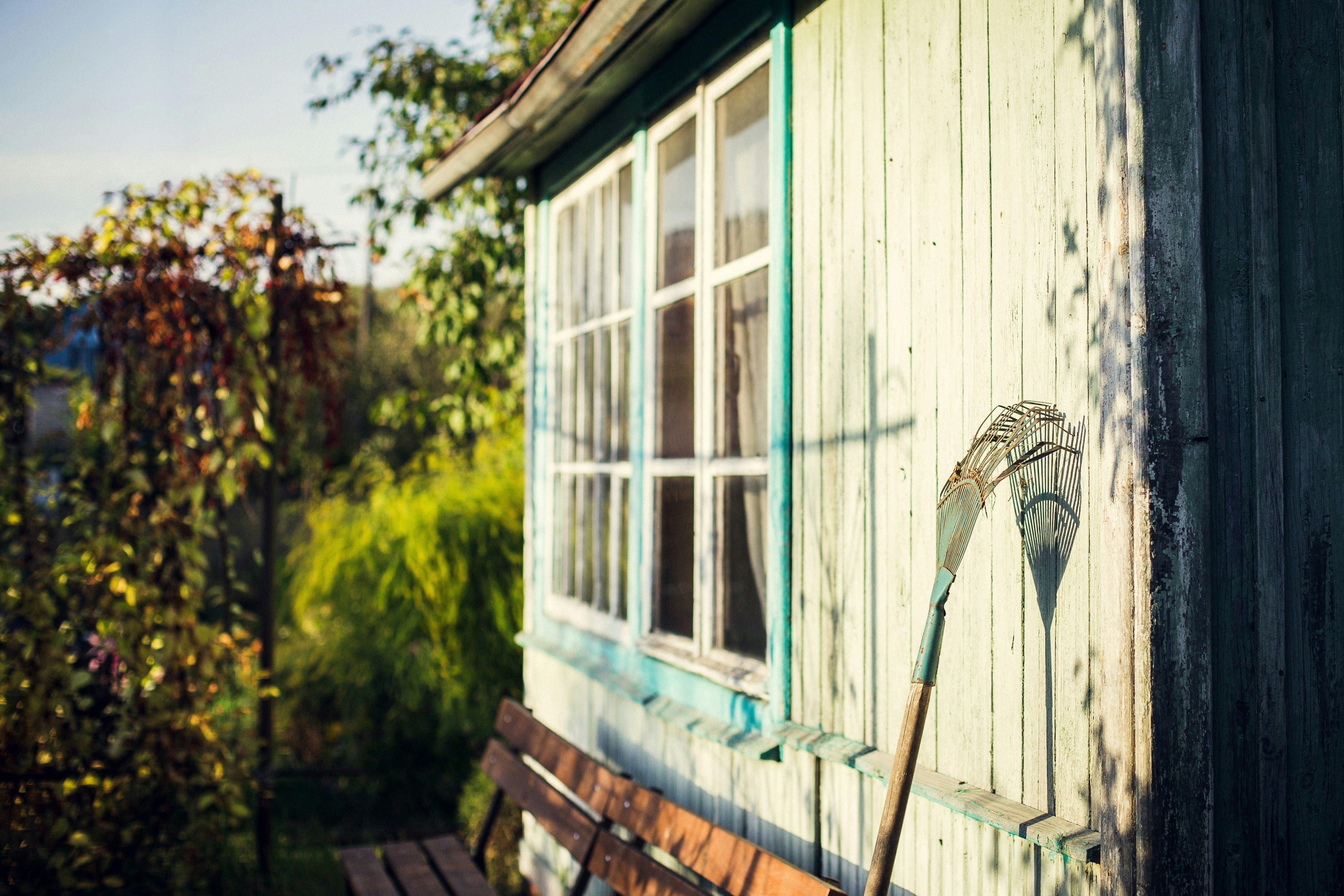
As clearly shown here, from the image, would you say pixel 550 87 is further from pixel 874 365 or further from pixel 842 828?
pixel 842 828

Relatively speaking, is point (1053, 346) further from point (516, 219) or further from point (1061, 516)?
point (516, 219)

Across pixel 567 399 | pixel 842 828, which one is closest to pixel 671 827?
pixel 842 828

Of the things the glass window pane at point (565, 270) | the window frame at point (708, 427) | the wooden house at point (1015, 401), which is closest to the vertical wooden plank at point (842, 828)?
the wooden house at point (1015, 401)

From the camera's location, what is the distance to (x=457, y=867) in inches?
153

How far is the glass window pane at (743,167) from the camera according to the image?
3.04 metres

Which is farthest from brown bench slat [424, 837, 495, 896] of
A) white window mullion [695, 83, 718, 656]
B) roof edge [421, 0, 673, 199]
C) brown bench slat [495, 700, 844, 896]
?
roof edge [421, 0, 673, 199]

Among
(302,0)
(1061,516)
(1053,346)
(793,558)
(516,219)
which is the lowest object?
(793,558)

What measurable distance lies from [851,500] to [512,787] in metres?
2.30

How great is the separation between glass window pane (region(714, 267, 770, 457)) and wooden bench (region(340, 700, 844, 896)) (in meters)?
1.18

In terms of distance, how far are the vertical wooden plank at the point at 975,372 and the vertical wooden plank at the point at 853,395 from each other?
345 mm

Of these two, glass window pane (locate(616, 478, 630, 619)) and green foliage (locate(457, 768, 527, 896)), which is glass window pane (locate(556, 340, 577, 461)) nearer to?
glass window pane (locate(616, 478, 630, 619))

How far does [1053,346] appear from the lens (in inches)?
74.6

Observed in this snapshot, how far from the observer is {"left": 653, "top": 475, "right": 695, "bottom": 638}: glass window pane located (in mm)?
3430

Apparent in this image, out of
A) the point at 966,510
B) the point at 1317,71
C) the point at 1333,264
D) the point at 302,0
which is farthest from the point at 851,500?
the point at 302,0
